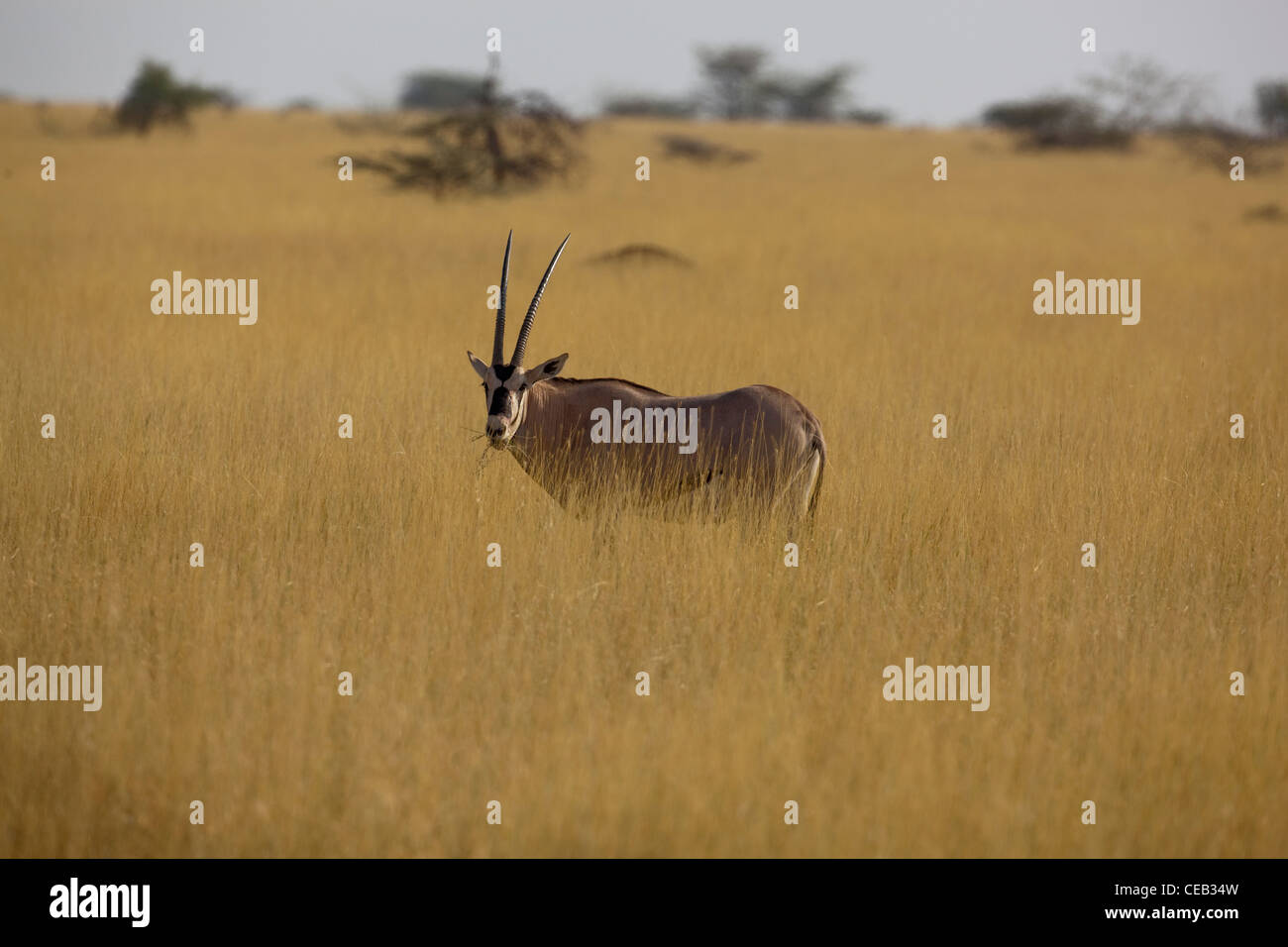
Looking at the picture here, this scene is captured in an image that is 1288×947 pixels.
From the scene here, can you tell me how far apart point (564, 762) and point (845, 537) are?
2.93m

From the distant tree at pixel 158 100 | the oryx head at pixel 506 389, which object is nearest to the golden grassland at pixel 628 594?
the oryx head at pixel 506 389

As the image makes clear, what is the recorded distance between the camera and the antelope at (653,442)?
20.1 ft

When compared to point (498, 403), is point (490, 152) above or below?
above

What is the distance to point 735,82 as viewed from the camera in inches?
2677

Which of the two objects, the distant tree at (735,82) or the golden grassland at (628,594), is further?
the distant tree at (735,82)

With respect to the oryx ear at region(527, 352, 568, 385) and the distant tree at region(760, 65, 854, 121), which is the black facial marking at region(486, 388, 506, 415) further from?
the distant tree at region(760, 65, 854, 121)

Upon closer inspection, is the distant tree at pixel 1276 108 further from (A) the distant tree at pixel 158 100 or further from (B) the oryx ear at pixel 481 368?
(B) the oryx ear at pixel 481 368

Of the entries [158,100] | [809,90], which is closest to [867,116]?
[809,90]

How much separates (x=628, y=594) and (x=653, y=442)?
0.93 m

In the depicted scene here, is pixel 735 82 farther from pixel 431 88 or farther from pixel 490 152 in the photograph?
pixel 490 152

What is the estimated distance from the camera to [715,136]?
144 feet

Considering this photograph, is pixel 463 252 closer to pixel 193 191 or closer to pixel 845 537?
pixel 193 191

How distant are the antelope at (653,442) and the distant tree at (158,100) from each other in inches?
1461
